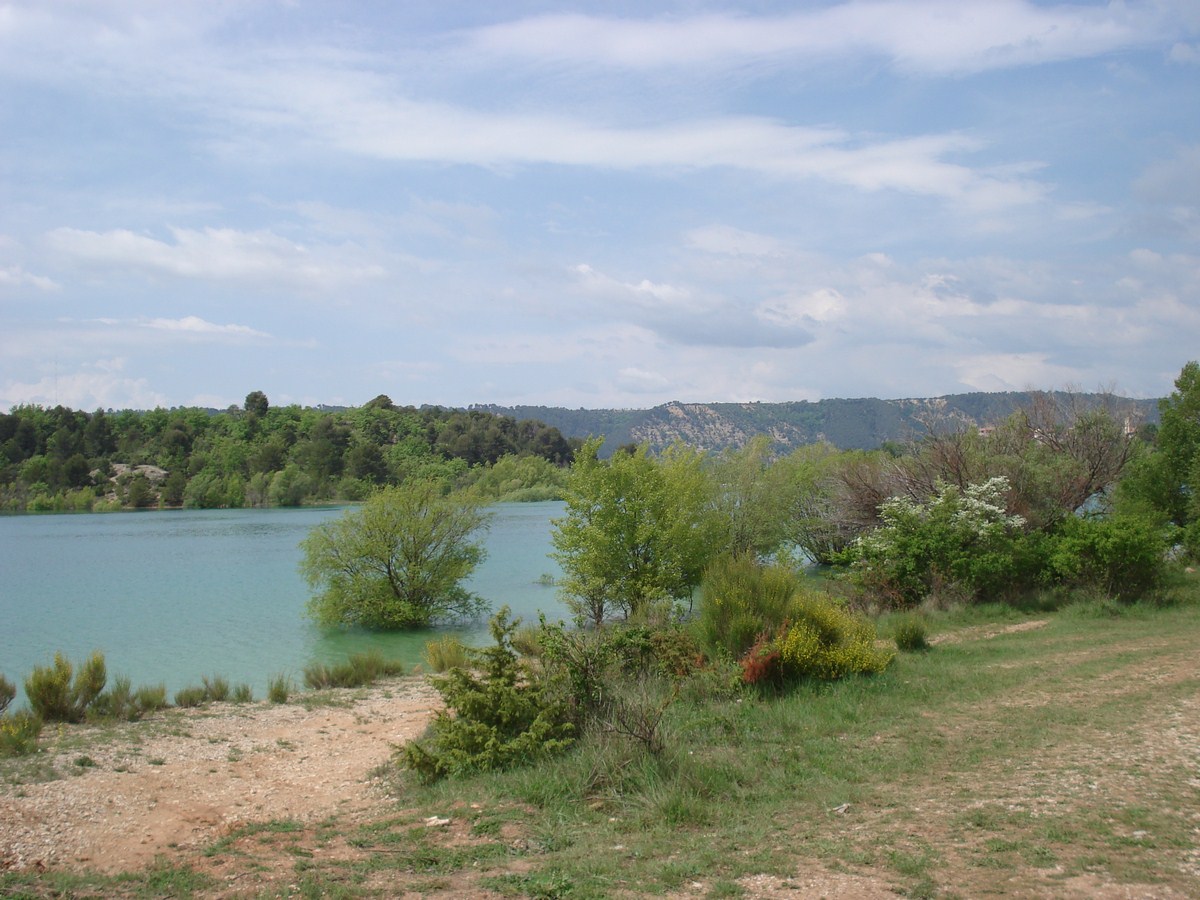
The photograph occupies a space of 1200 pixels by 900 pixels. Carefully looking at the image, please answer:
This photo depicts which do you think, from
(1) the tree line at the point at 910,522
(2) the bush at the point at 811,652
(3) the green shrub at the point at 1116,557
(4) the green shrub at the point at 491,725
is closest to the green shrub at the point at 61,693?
(4) the green shrub at the point at 491,725

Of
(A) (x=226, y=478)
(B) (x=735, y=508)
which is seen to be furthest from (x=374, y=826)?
(A) (x=226, y=478)

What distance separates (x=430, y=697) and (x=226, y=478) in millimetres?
91346

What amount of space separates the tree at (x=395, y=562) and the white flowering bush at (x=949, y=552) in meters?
13.4

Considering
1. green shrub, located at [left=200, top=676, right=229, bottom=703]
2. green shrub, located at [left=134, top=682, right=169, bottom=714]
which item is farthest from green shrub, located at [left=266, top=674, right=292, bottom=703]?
green shrub, located at [left=134, top=682, right=169, bottom=714]

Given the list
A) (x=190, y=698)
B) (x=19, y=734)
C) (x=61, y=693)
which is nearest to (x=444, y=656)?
(x=190, y=698)

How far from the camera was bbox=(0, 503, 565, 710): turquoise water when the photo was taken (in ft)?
73.8

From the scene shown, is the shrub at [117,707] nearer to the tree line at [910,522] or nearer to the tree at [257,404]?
the tree line at [910,522]

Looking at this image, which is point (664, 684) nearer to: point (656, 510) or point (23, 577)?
point (656, 510)

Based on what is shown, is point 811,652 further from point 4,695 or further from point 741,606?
point 4,695

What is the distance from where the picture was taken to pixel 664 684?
11.1 meters

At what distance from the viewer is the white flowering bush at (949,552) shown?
20.7 m

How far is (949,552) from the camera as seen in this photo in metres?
21.1

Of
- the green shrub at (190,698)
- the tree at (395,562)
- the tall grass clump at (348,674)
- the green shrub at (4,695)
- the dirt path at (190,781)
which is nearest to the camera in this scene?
the dirt path at (190,781)

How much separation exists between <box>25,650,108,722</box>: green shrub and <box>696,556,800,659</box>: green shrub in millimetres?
9564
